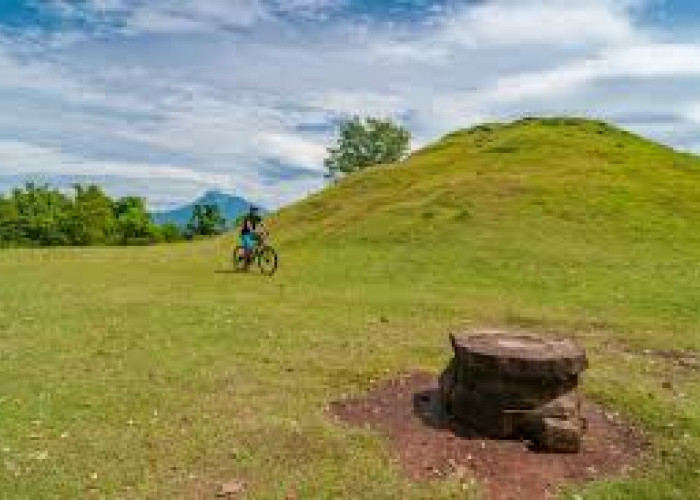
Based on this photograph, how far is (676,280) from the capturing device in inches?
1309

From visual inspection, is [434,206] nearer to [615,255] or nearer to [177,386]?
[615,255]

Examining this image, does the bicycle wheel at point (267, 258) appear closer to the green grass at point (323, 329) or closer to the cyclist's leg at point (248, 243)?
the cyclist's leg at point (248, 243)

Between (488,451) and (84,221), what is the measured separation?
105 m

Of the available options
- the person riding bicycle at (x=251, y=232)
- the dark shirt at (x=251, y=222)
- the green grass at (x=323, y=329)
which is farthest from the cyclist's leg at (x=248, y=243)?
the green grass at (x=323, y=329)

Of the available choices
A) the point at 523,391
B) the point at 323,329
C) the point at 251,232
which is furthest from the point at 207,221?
the point at 523,391

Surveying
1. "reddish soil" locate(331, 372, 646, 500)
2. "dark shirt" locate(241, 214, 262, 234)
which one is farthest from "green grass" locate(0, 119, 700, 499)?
"dark shirt" locate(241, 214, 262, 234)

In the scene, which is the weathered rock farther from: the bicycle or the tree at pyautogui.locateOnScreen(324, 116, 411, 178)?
the tree at pyautogui.locateOnScreen(324, 116, 411, 178)

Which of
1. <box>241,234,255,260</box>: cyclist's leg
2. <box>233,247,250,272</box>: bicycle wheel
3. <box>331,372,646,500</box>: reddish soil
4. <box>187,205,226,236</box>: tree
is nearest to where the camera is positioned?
<box>331,372,646,500</box>: reddish soil

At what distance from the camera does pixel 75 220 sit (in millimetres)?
113812

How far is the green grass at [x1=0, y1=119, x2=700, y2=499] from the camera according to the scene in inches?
504

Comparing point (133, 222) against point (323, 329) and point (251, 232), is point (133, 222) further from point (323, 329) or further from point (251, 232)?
point (323, 329)

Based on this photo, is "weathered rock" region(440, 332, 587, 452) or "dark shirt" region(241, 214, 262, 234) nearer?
"weathered rock" region(440, 332, 587, 452)

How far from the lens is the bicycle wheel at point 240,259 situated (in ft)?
117

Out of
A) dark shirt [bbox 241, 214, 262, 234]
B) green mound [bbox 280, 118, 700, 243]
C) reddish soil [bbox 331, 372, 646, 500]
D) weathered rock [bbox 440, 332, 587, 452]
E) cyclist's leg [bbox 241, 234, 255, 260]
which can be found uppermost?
green mound [bbox 280, 118, 700, 243]
